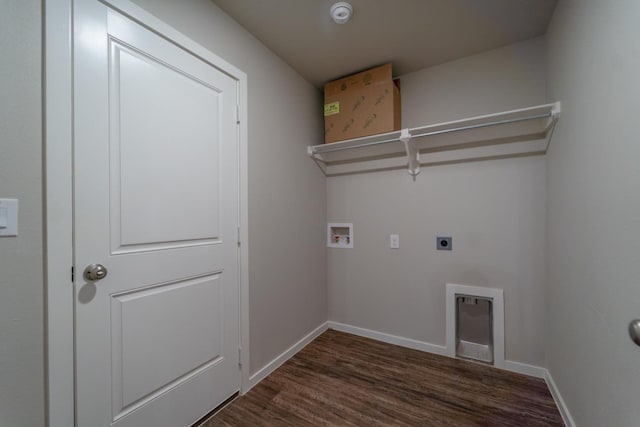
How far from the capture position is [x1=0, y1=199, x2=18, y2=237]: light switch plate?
2.97 feet

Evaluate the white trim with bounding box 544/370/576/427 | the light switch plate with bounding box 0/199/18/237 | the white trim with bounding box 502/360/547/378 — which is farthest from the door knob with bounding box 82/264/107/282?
the white trim with bounding box 502/360/547/378

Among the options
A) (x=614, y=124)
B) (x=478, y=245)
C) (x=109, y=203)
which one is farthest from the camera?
(x=478, y=245)

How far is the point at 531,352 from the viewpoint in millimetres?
1931

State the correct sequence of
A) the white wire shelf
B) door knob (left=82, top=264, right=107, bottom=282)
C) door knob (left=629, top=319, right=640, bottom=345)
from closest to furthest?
door knob (left=629, top=319, right=640, bottom=345), door knob (left=82, top=264, right=107, bottom=282), the white wire shelf

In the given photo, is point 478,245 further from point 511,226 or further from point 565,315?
point 565,315

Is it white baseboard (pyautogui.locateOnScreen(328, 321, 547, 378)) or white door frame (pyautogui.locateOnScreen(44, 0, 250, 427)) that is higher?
white door frame (pyautogui.locateOnScreen(44, 0, 250, 427))

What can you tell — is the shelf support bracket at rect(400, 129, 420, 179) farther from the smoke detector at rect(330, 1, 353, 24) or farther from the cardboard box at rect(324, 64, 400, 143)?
the smoke detector at rect(330, 1, 353, 24)

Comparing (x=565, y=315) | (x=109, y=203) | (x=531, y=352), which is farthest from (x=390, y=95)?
(x=531, y=352)

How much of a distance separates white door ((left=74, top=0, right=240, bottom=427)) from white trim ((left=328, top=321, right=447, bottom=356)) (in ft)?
3.98

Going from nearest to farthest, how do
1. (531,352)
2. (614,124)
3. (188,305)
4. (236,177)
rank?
(614,124)
(188,305)
(236,177)
(531,352)

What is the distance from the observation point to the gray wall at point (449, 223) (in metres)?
1.94

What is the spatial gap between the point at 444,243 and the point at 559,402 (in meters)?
1.15

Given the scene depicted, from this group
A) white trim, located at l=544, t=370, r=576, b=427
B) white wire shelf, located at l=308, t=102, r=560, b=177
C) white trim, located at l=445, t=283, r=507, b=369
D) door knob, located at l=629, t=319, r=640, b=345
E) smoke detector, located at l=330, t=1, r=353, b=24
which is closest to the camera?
door knob, located at l=629, t=319, r=640, b=345

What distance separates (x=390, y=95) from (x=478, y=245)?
1.39 meters
